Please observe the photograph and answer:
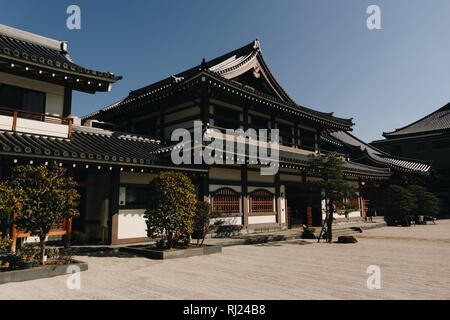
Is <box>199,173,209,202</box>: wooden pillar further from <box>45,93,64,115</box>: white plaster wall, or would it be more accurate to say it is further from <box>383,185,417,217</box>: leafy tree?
<box>383,185,417,217</box>: leafy tree

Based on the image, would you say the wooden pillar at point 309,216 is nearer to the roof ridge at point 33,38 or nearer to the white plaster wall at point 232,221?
the white plaster wall at point 232,221

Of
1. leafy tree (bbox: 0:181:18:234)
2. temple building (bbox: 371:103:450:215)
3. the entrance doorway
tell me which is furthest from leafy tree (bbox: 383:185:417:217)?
leafy tree (bbox: 0:181:18:234)

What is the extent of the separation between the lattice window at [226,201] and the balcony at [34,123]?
667 cm

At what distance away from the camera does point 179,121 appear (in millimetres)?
14797

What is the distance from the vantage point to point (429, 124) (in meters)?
35.9

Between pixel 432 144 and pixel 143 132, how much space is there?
110 ft

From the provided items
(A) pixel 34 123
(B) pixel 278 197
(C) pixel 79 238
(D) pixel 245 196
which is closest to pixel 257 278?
(C) pixel 79 238

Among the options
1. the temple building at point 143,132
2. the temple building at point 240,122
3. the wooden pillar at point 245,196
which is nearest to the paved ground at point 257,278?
the temple building at point 143,132

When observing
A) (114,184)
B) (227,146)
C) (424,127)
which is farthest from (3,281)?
(424,127)

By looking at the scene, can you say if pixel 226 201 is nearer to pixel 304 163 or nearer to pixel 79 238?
pixel 304 163

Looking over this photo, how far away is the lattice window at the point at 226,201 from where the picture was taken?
13.7 meters

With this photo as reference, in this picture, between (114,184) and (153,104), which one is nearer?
(114,184)

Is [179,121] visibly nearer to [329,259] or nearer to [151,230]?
[151,230]

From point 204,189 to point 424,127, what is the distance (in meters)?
34.2
